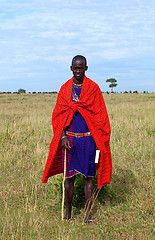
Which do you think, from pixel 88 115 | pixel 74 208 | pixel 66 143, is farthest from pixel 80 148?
pixel 74 208

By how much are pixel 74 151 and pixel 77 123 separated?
388 mm

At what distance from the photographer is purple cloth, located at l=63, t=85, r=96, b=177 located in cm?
401

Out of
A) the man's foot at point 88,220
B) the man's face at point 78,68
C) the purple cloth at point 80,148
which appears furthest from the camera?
the man's foot at point 88,220

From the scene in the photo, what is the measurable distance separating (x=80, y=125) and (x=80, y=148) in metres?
0.31

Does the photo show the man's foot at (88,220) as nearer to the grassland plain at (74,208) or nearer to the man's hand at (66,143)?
the grassland plain at (74,208)

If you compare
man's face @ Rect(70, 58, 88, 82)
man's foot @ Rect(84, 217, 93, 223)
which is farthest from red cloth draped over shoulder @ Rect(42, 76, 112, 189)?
man's foot @ Rect(84, 217, 93, 223)

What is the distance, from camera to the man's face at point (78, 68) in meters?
3.90

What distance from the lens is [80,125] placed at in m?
4.01

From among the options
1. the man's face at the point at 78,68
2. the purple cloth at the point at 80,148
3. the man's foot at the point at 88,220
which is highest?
the man's face at the point at 78,68

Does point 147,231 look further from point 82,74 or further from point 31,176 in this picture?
point 31,176

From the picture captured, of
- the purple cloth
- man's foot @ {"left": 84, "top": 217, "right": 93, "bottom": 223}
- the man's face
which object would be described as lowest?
man's foot @ {"left": 84, "top": 217, "right": 93, "bottom": 223}

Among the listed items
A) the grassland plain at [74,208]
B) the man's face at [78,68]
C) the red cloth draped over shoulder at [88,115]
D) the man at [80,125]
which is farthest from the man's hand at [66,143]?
the grassland plain at [74,208]

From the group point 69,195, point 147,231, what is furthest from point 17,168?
point 147,231

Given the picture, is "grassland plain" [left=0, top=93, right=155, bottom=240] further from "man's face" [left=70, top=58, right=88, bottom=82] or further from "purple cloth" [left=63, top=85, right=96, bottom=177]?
"man's face" [left=70, top=58, right=88, bottom=82]
